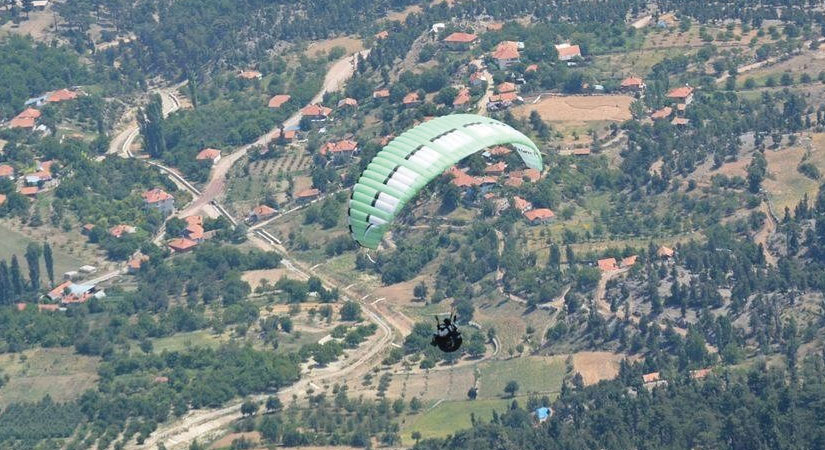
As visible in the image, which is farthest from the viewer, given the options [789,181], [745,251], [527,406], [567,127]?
[567,127]

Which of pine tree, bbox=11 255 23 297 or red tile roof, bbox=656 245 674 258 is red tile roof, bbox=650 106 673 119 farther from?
pine tree, bbox=11 255 23 297

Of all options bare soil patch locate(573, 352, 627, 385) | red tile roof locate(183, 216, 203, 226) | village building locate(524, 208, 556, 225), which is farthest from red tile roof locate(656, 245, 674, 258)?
red tile roof locate(183, 216, 203, 226)

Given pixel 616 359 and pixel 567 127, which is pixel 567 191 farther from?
pixel 616 359

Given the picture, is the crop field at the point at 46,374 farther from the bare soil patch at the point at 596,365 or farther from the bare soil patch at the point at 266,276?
the bare soil patch at the point at 596,365

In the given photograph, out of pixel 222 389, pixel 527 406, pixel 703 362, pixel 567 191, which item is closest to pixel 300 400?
pixel 222 389

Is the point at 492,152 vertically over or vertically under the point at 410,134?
under

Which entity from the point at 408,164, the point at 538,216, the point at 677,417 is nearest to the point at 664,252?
the point at 538,216

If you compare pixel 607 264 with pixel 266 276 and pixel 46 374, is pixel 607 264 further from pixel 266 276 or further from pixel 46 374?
pixel 46 374
